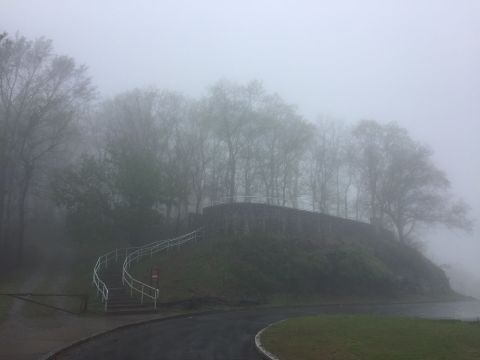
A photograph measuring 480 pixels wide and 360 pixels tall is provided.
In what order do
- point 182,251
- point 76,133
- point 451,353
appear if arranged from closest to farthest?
point 451,353
point 182,251
point 76,133

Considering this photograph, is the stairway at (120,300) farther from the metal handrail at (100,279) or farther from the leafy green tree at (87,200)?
the leafy green tree at (87,200)

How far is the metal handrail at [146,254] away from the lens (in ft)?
77.4

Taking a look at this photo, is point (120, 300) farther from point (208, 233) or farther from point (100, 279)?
point (208, 233)

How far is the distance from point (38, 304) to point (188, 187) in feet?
77.7

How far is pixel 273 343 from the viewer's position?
1392 cm

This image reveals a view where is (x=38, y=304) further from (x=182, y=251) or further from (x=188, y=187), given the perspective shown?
(x=188, y=187)

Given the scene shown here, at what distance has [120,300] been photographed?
22531 millimetres

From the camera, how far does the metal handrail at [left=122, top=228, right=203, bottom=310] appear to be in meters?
23.6

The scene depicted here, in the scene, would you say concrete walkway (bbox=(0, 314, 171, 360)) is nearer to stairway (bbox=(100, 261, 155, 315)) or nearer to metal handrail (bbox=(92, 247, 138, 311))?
stairway (bbox=(100, 261, 155, 315))

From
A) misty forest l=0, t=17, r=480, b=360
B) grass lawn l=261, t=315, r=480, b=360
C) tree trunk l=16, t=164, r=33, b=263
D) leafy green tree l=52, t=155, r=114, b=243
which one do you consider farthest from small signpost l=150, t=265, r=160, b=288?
tree trunk l=16, t=164, r=33, b=263

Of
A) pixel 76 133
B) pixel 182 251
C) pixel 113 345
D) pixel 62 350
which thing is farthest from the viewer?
pixel 76 133

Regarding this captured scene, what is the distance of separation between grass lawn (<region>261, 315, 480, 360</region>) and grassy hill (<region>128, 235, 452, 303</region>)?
9.92m

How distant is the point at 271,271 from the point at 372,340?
1654cm

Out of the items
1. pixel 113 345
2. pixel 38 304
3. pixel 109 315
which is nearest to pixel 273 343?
pixel 113 345
